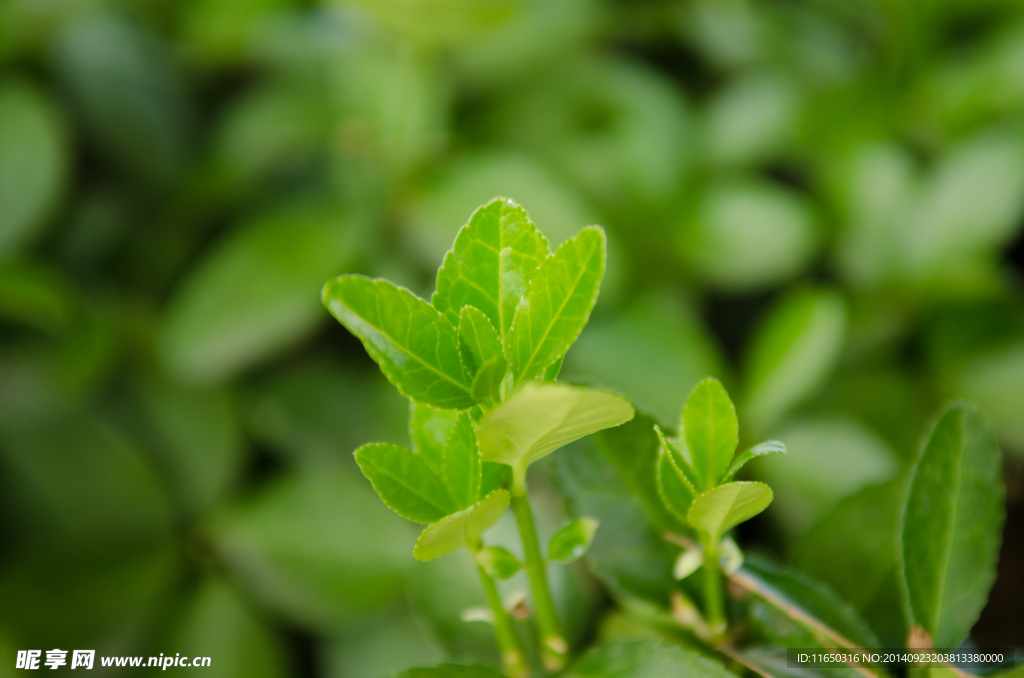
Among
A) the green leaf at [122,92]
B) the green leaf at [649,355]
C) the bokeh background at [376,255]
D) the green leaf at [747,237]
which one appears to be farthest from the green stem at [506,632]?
the green leaf at [122,92]

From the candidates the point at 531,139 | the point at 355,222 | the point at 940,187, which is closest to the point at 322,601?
the point at 355,222

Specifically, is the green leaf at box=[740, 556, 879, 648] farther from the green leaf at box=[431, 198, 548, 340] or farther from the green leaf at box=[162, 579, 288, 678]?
the green leaf at box=[162, 579, 288, 678]

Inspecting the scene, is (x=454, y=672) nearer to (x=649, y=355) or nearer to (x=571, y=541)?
(x=571, y=541)

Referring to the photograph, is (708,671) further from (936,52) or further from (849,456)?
(936,52)

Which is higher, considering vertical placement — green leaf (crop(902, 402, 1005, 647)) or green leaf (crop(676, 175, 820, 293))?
green leaf (crop(676, 175, 820, 293))

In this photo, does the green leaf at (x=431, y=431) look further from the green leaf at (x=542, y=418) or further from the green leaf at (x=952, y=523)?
the green leaf at (x=952, y=523)

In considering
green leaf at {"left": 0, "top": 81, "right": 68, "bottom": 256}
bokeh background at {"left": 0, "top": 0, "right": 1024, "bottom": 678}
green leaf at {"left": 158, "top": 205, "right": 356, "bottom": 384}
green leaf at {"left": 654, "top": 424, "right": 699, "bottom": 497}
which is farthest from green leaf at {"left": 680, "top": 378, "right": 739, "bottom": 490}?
green leaf at {"left": 0, "top": 81, "right": 68, "bottom": 256}
